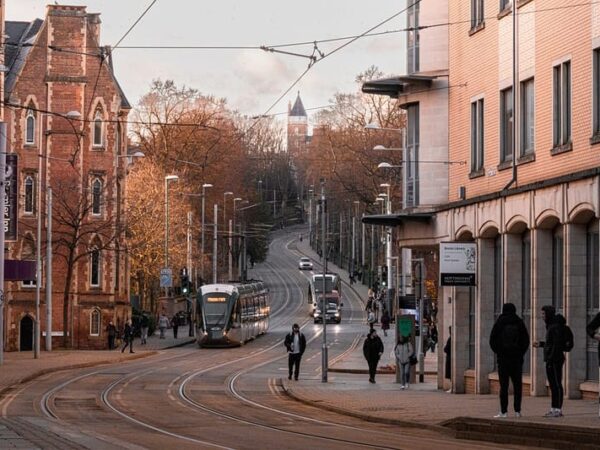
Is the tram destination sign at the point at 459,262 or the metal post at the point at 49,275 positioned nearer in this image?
the tram destination sign at the point at 459,262

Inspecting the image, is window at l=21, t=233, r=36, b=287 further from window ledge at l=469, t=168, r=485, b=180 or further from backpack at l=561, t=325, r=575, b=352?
backpack at l=561, t=325, r=575, b=352

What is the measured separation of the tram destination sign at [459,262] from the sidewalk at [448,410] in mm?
2667

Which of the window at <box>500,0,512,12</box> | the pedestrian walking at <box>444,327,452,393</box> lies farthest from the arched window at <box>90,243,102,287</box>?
the window at <box>500,0,512,12</box>

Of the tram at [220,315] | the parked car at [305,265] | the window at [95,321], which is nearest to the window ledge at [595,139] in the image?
the tram at [220,315]

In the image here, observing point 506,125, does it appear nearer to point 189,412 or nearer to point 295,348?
point 189,412

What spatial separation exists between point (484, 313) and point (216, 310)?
3997 centimetres

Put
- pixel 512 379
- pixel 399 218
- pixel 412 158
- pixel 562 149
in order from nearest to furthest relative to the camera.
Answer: pixel 512 379, pixel 562 149, pixel 399 218, pixel 412 158

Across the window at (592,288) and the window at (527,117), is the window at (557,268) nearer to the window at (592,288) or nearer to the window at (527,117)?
the window at (592,288)

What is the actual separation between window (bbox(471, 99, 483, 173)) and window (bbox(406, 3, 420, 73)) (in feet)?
11.3

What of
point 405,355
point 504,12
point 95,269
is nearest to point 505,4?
point 504,12

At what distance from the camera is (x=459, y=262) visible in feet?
112

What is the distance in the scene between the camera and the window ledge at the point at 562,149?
95.3ft

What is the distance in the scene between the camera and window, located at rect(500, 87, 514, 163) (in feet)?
110

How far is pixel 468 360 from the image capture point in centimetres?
3612
